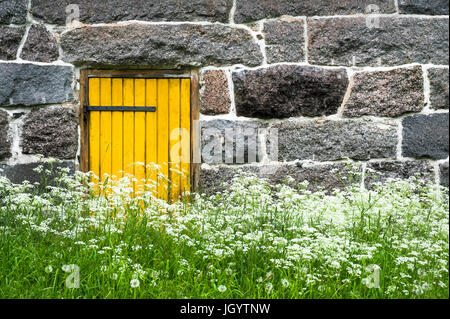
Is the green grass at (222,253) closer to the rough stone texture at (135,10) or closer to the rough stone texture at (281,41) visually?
the rough stone texture at (281,41)

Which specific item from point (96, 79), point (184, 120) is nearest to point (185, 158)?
point (184, 120)

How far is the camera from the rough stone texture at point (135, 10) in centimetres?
451

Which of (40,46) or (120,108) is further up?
(40,46)

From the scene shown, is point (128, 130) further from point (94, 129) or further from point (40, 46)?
point (40, 46)

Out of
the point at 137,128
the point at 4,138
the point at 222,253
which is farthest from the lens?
the point at 137,128

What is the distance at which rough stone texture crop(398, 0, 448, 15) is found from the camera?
4.64 metres

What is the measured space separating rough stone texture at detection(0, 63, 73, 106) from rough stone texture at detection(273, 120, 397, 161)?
6.22 ft

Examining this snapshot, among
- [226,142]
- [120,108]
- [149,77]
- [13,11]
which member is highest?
[13,11]

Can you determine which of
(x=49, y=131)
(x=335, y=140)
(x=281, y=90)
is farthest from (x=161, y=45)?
(x=335, y=140)

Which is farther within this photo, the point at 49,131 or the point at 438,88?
the point at 438,88

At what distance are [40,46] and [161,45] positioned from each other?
105 centimetres

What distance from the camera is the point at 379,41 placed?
4.62m

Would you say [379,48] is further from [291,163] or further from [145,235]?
[145,235]

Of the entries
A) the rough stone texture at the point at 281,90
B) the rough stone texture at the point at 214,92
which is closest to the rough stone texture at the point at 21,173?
the rough stone texture at the point at 214,92
